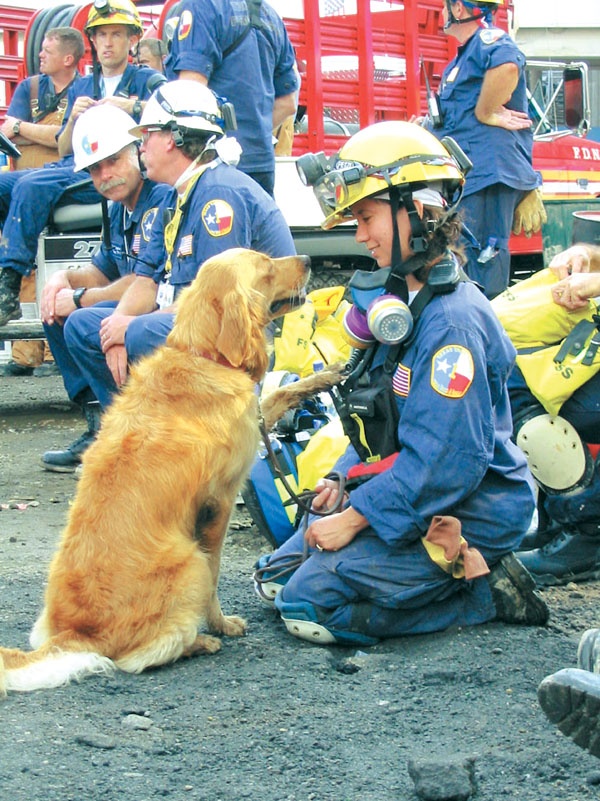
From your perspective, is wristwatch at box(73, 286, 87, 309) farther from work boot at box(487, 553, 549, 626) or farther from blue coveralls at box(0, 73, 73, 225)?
work boot at box(487, 553, 549, 626)

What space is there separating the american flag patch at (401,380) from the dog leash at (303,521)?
0.45m

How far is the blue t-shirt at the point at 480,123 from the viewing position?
281 inches

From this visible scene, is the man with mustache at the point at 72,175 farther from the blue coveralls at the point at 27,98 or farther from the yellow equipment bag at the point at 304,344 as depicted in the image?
the yellow equipment bag at the point at 304,344

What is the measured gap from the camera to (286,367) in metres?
5.93

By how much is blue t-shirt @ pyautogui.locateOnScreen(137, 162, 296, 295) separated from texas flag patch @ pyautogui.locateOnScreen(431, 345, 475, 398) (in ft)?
6.12

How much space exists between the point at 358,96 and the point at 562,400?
5790 mm

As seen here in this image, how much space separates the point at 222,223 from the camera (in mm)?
5262

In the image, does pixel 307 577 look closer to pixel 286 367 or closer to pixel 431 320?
pixel 431 320

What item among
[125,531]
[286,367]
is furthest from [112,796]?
[286,367]

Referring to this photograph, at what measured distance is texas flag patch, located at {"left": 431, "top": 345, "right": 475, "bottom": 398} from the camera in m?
3.66

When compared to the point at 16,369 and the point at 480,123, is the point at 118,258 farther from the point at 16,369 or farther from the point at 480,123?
the point at 16,369

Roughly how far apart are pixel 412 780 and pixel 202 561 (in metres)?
1.25

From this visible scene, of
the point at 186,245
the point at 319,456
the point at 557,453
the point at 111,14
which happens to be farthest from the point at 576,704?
the point at 111,14

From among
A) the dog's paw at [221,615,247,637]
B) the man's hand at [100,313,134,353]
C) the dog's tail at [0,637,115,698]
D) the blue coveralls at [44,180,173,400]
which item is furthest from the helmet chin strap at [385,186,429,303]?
the blue coveralls at [44,180,173,400]
